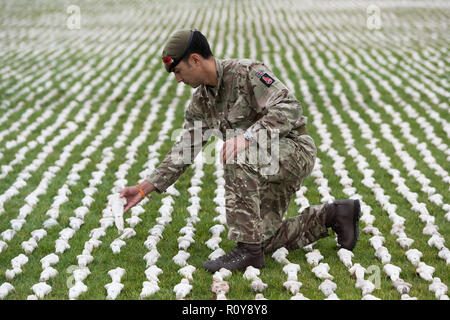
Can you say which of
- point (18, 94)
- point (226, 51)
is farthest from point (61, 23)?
point (18, 94)

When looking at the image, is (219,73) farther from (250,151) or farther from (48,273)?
(48,273)

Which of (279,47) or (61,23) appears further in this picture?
(61,23)

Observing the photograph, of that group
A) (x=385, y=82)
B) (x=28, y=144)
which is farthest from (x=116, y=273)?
(x=385, y=82)

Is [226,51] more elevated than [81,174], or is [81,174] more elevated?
[81,174]

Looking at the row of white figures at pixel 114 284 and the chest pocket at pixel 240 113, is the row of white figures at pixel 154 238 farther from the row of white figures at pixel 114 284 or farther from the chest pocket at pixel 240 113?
the chest pocket at pixel 240 113

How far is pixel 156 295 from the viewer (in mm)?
3553

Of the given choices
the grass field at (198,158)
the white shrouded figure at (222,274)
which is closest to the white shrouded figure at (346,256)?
the grass field at (198,158)

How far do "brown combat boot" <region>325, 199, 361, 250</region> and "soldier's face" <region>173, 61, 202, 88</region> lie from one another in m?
1.29

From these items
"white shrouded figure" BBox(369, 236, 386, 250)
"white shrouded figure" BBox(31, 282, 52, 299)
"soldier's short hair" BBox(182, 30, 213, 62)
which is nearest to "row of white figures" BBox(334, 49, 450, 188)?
"white shrouded figure" BBox(369, 236, 386, 250)

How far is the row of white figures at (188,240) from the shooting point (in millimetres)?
3575

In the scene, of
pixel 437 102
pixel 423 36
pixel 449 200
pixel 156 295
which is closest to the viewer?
pixel 156 295

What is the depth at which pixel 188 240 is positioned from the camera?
14.6 ft

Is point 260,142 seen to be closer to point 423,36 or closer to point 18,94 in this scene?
point 18,94

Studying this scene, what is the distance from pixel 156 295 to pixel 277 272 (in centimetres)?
82
